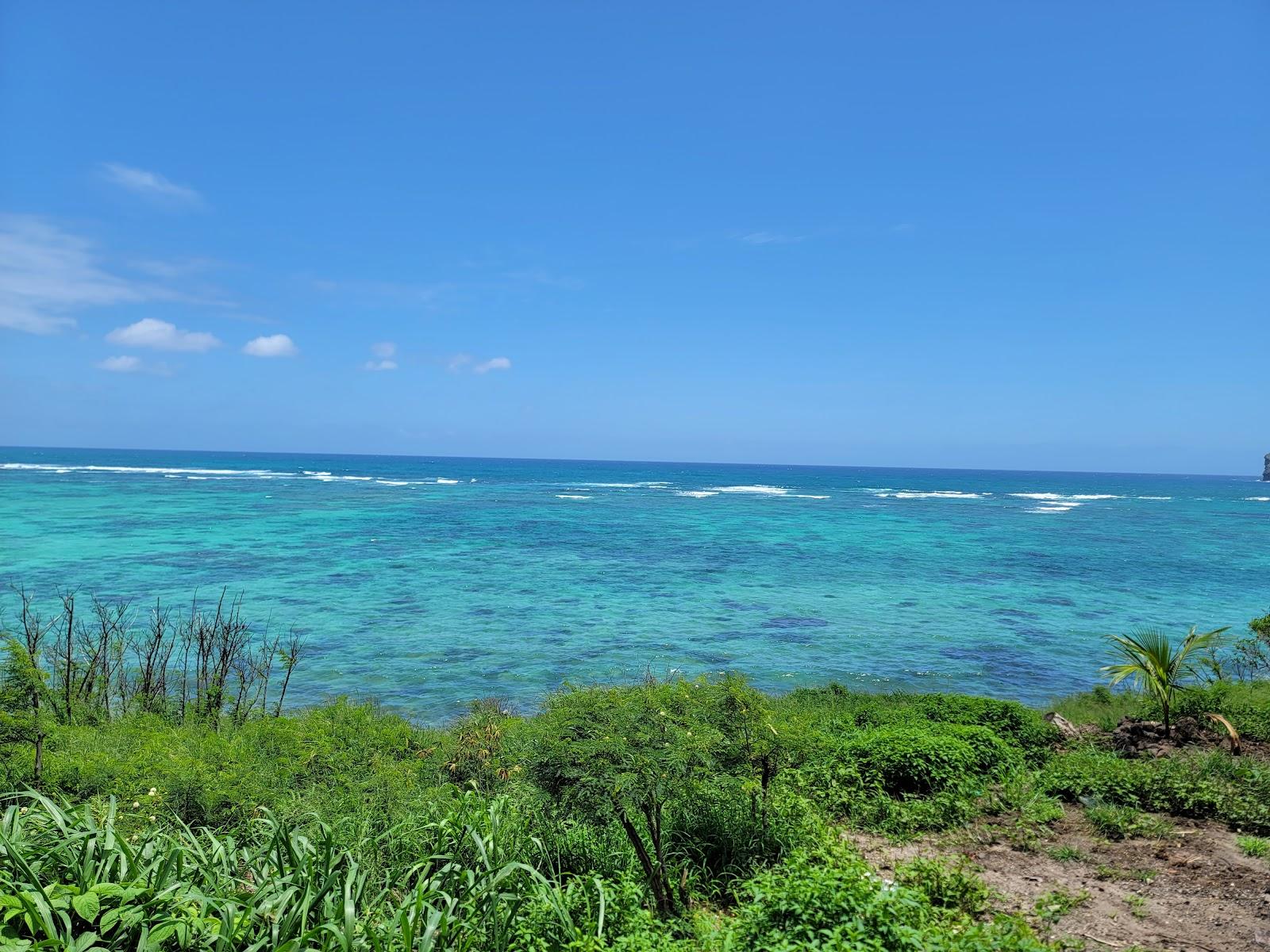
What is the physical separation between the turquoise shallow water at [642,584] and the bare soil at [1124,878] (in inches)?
348

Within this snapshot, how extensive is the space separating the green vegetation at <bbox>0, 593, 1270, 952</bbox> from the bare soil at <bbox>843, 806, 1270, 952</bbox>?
0.55 feet

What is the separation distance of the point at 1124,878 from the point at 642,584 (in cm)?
2117

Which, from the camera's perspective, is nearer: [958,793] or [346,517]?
[958,793]

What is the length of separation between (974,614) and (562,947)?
70.7 ft

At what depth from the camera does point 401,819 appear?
5.79 m

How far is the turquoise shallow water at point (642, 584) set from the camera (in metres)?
16.5

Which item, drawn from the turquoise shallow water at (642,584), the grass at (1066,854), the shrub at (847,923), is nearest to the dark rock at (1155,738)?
the grass at (1066,854)

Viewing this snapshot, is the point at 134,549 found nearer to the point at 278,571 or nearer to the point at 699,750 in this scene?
the point at 278,571

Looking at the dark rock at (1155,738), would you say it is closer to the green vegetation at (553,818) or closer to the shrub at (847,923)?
the green vegetation at (553,818)

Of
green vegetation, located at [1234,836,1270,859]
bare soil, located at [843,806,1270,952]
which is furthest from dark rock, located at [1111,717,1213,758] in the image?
green vegetation, located at [1234,836,1270,859]

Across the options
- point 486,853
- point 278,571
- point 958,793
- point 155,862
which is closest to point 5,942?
point 155,862

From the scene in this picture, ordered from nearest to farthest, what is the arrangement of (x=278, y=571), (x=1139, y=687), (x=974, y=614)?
1. (x=1139, y=687)
2. (x=974, y=614)
3. (x=278, y=571)

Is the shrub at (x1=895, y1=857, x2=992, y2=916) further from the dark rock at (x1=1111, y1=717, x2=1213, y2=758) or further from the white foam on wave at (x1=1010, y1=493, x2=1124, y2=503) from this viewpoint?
the white foam on wave at (x1=1010, y1=493, x2=1124, y2=503)

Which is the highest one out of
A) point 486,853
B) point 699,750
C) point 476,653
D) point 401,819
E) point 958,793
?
point 699,750
